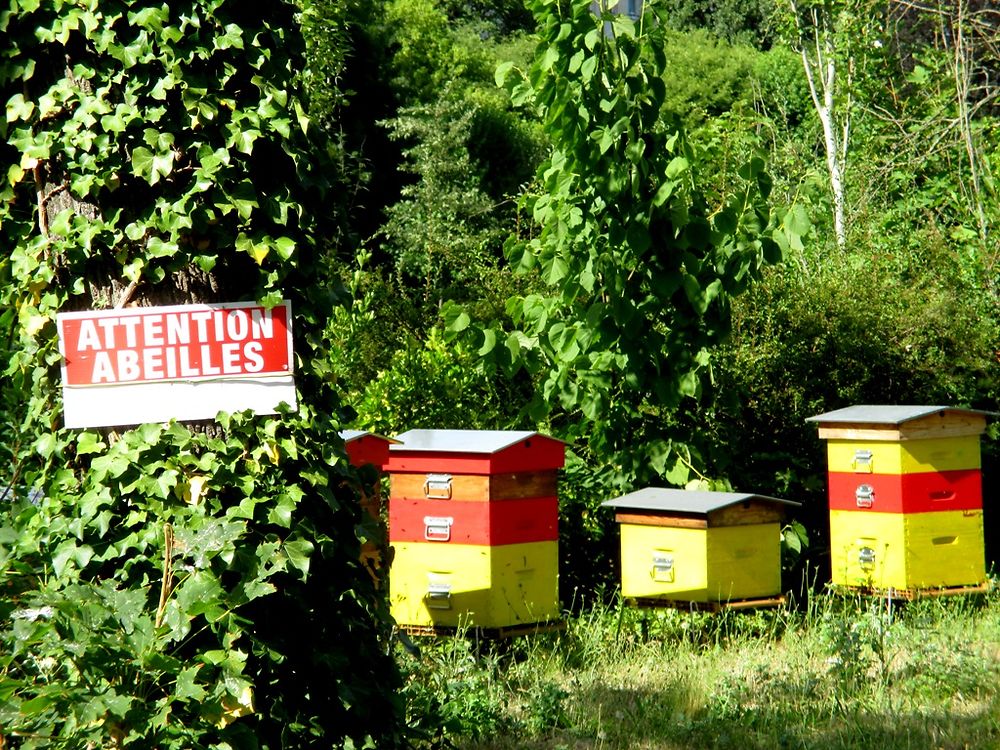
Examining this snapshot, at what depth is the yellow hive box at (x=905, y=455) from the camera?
6336 millimetres

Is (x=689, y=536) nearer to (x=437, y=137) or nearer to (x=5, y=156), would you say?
(x=5, y=156)

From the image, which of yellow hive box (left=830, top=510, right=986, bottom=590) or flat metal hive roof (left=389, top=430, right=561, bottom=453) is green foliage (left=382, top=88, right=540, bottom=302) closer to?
yellow hive box (left=830, top=510, right=986, bottom=590)

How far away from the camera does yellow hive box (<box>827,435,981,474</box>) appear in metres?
6.34

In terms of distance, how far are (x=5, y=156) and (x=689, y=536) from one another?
146 inches

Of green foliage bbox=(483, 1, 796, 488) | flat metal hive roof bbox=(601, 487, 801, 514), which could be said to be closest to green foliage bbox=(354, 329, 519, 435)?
green foliage bbox=(483, 1, 796, 488)

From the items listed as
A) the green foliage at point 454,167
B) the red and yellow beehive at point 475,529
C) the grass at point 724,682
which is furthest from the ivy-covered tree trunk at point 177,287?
the green foliage at point 454,167

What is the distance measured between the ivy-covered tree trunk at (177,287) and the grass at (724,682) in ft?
2.77

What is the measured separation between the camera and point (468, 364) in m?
7.71

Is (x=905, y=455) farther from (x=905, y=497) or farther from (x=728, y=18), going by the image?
(x=728, y=18)

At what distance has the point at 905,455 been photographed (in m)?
6.32

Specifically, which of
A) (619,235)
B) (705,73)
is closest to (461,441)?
(619,235)

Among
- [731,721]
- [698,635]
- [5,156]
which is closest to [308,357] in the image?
[5,156]

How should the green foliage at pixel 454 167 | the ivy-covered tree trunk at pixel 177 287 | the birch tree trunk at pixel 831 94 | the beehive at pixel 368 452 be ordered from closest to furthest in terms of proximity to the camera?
the ivy-covered tree trunk at pixel 177 287, the beehive at pixel 368 452, the birch tree trunk at pixel 831 94, the green foliage at pixel 454 167

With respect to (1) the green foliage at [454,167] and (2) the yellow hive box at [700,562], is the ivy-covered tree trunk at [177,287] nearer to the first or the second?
(2) the yellow hive box at [700,562]
